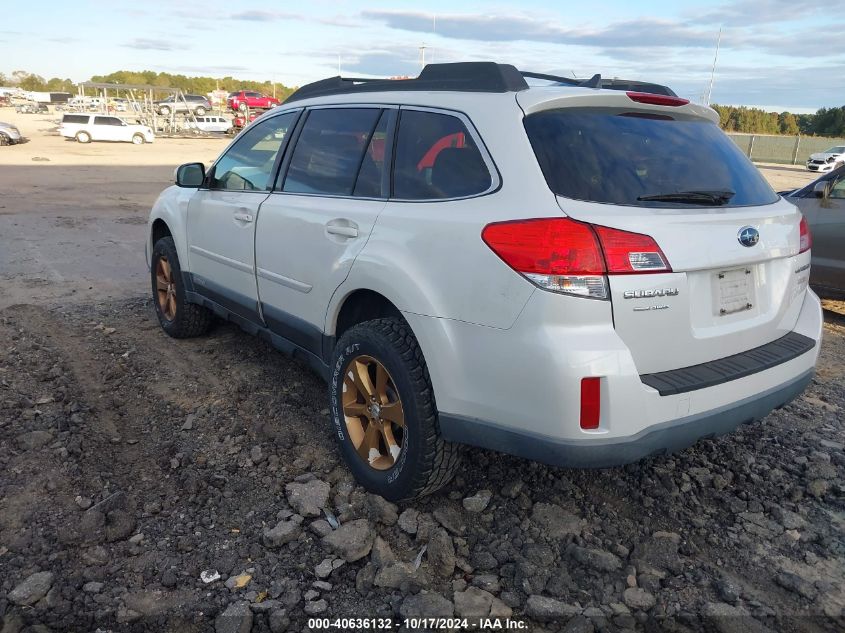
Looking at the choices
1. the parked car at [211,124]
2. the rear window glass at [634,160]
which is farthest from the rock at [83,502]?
the parked car at [211,124]

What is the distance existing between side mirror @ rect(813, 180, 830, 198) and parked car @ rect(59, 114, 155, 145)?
117ft

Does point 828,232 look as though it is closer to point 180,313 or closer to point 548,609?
point 548,609

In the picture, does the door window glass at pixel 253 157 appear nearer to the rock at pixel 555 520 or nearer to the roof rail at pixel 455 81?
the roof rail at pixel 455 81

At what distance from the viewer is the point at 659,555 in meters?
2.77

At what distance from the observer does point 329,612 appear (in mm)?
2445

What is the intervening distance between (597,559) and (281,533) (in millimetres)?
1297

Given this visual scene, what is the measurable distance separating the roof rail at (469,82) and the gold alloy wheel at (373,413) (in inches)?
50.1

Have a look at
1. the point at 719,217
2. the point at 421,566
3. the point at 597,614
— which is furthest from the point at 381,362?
the point at 719,217

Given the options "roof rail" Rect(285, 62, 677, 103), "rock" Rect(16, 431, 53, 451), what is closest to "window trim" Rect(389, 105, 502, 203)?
"roof rail" Rect(285, 62, 677, 103)

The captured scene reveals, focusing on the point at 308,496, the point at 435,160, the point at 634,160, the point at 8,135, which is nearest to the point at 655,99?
the point at 634,160

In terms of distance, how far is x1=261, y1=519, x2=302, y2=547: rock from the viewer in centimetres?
281

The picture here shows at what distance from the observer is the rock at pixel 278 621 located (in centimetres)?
235

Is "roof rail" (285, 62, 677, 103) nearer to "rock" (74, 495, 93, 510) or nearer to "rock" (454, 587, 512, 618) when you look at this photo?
"rock" (454, 587, 512, 618)

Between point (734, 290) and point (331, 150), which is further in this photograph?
point (331, 150)
